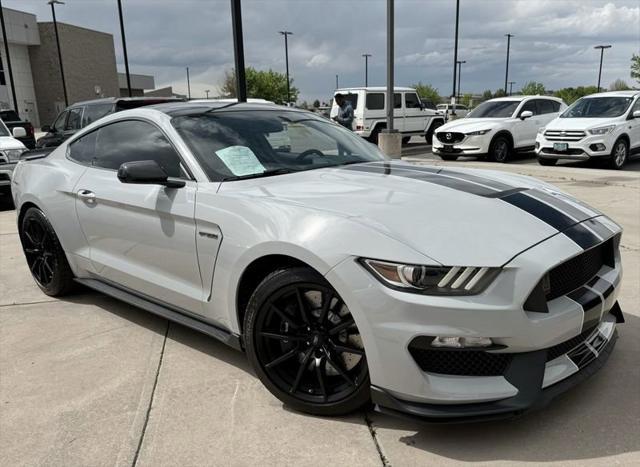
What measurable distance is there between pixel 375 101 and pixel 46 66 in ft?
158

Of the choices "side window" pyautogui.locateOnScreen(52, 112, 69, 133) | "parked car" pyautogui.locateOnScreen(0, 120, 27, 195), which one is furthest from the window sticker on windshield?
"side window" pyautogui.locateOnScreen(52, 112, 69, 133)

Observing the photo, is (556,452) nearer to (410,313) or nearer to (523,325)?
(523,325)

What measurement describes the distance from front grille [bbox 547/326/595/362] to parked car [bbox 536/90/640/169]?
1039cm

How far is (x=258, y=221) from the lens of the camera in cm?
266

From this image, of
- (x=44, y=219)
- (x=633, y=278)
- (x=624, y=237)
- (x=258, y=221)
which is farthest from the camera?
(x=624, y=237)

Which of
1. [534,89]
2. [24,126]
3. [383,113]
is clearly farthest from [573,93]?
[24,126]

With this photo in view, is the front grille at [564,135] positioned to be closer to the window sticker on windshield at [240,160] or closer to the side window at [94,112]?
the side window at [94,112]

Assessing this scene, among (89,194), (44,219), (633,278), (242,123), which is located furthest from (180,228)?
(633,278)

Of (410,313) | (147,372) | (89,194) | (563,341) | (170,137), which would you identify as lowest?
(147,372)

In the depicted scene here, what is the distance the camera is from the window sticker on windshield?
312 cm

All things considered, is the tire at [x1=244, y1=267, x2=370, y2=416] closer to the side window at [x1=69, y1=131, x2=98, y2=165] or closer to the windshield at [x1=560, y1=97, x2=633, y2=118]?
the side window at [x1=69, y1=131, x2=98, y2=165]

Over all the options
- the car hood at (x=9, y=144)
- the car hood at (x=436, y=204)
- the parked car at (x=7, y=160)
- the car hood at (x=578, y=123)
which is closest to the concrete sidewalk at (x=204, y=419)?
the car hood at (x=436, y=204)

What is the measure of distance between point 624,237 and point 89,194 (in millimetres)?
5271

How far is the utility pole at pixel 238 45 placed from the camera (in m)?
8.91
